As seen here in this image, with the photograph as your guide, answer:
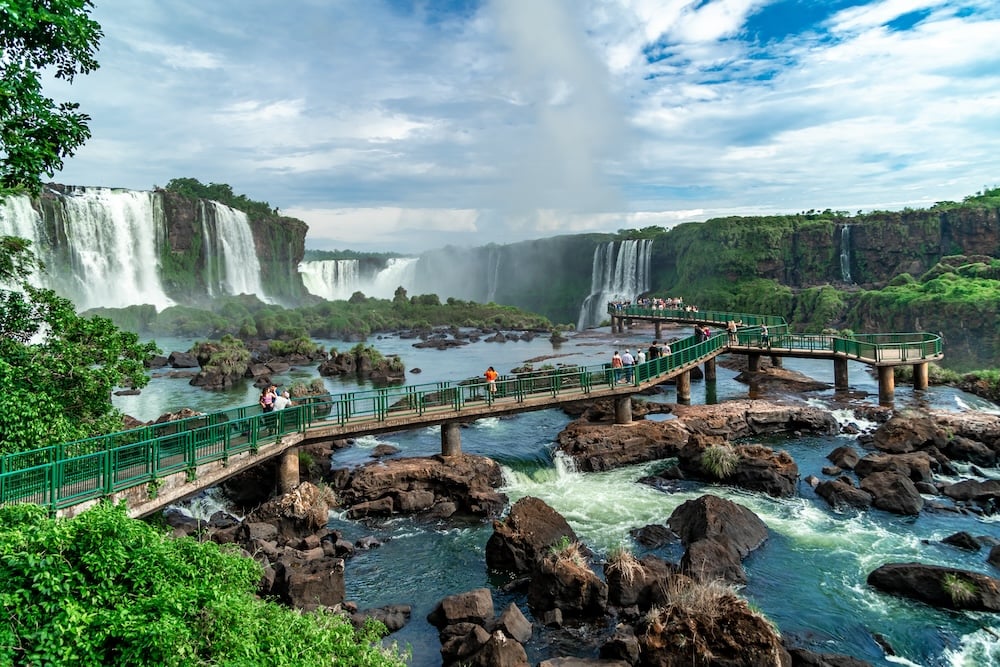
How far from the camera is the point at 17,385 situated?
1266 centimetres

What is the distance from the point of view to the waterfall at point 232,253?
101125mm

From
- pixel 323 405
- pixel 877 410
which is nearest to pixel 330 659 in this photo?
pixel 323 405

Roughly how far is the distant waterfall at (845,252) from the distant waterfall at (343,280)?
77432mm

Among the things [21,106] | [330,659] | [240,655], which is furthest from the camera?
[21,106]

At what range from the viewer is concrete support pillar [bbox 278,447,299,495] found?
753 inches

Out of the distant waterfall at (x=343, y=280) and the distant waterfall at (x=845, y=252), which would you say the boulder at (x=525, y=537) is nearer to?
the distant waterfall at (x=845, y=252)

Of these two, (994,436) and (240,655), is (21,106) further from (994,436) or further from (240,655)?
(994,436)

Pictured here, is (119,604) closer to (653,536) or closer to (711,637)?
(711,637)

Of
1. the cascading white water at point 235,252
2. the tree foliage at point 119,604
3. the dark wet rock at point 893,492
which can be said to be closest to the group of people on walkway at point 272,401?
the tree foliage at point 119,604

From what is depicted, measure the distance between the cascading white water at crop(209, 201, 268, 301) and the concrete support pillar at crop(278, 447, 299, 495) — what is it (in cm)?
9258

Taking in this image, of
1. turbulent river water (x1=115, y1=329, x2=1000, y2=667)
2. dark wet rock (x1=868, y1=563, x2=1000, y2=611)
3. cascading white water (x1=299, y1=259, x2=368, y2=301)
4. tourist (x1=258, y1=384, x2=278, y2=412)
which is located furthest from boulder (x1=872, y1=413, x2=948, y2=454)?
cascading white water (x1=299, y1=259, x2=368, y2=301)

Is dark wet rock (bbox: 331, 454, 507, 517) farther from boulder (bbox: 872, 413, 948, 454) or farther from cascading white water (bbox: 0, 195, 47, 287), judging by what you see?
cascading white water (bbox: 0, 195, 47, 287)

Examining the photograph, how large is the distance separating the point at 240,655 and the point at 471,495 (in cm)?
1263

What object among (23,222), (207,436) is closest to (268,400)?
(207,436)
